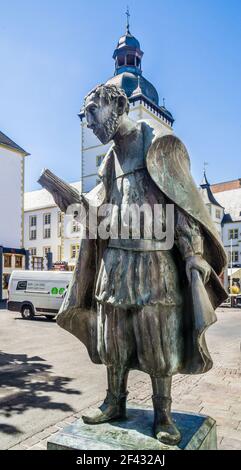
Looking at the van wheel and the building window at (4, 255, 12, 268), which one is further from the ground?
the building window at (4, 255, 12, 268)

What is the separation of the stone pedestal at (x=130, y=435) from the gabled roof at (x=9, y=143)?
27.7 metres

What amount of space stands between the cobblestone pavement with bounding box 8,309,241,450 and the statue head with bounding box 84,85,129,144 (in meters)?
3.29

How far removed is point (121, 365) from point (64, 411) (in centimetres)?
318

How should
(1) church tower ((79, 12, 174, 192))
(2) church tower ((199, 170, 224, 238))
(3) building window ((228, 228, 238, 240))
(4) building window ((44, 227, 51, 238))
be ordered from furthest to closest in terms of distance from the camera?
(4) building window ((44, 227, 51, 238))
(3) building window ((228, 228, 238, 240))
(2) church tower ((199, 170, 224, 238))
(1) church tower ((79, 12, 174, 192))

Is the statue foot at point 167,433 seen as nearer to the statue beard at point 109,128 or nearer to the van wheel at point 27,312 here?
the statue beard at point 109,128

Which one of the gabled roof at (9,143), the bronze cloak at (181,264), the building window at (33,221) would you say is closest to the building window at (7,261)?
the gabled roof at (9,143)

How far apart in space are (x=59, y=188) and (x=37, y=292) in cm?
1480

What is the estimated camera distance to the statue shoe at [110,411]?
2.58 meters

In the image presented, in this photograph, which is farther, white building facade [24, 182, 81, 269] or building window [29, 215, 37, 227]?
building window [29, 215, 37, 227]

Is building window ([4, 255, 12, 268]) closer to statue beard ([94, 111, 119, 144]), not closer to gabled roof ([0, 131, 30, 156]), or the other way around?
gabled roof ([0, 131, 30, 156])

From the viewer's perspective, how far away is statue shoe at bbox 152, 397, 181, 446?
2.27m

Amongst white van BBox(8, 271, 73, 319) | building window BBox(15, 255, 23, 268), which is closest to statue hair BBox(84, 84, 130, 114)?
white van BBox(8, 271, 73, 319)

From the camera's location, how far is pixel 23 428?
14.7ft

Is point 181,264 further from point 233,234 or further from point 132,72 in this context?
point 233,234
